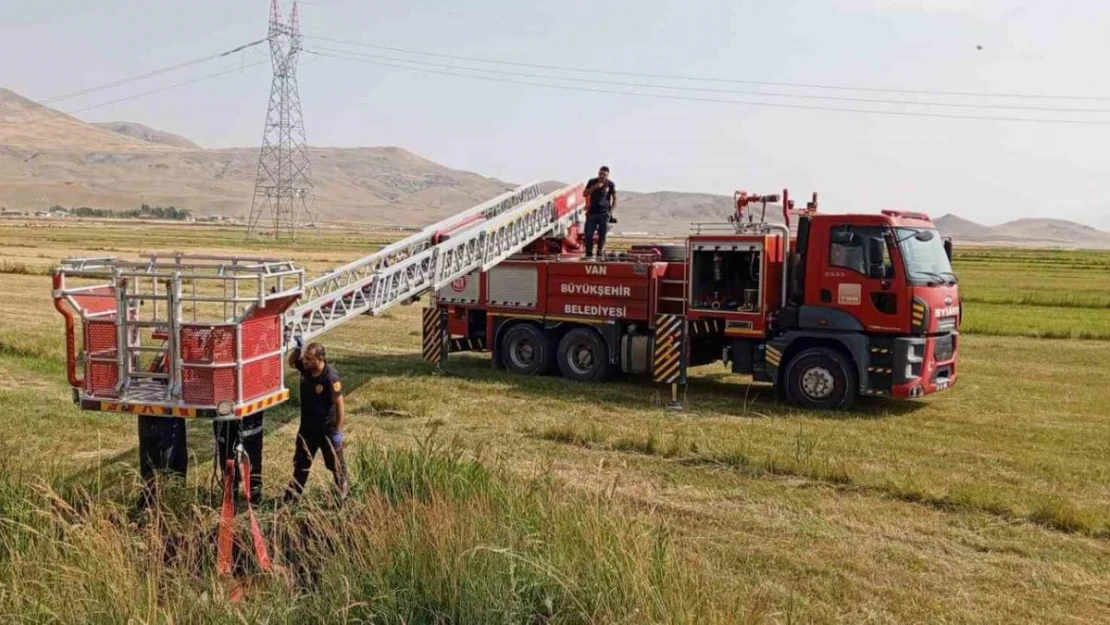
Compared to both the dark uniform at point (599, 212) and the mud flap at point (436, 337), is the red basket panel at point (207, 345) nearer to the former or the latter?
the mud flap at point (436, 337)

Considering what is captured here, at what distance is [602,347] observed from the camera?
1617 cm

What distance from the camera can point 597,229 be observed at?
17.7 meters

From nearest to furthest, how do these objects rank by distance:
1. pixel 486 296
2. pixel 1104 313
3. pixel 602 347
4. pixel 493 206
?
pixel 602 347 < pixel 486 296 < pixel 493 206 < pixel 1104 313

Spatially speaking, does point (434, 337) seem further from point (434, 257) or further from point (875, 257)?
point (875, 257)

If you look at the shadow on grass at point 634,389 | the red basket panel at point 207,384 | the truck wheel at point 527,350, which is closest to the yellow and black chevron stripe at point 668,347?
the shadow on grass at point 634,389

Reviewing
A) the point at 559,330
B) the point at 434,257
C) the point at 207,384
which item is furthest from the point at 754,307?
the point at 207,384

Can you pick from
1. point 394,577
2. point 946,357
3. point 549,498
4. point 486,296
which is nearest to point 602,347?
point 486,296

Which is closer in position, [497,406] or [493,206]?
[497,406]

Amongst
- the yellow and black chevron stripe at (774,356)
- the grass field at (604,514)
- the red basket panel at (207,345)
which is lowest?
the grass field at (604,514)

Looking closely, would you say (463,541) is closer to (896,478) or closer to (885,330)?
(896,478)

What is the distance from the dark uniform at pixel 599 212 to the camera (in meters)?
17.1

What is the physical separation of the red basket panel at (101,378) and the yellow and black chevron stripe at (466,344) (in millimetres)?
10253

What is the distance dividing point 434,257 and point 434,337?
8.02 feet

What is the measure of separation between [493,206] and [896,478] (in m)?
10.9
